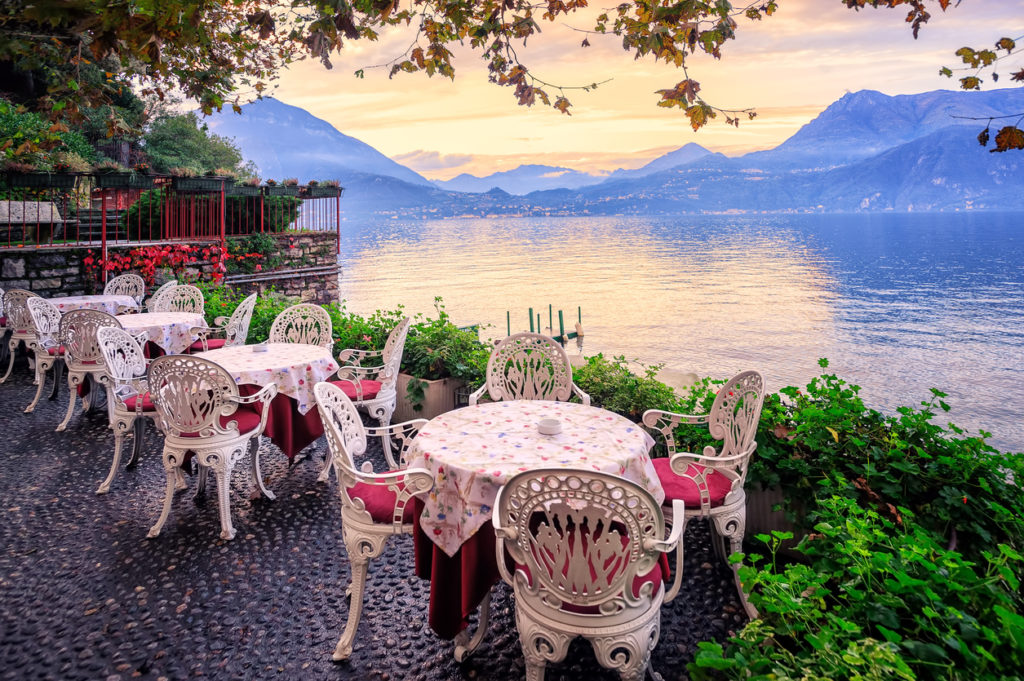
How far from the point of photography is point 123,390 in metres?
4.49

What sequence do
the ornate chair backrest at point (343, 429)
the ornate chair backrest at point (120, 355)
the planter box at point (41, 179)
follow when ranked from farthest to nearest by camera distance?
the planter box at point (41, 179)
the ornate chair backrest at point (120, 355)
the ornate chair backrest at point (343, 429)

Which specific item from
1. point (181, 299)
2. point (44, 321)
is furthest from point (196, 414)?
point (181, 299)

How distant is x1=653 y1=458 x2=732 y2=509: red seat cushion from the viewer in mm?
2879

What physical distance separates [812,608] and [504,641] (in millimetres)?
1493

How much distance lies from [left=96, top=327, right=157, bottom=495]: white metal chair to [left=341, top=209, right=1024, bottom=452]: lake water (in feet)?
17.4

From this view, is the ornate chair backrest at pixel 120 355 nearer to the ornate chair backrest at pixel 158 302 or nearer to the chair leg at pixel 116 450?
the chair leg at pixel 116 450

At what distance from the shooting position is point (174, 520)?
3.88 m

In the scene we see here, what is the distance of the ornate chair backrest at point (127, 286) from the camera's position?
29.7 ft

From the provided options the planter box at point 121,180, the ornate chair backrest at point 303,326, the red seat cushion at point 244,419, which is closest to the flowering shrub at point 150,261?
the planter box at point 121,180

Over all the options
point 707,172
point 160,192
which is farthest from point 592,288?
point 707,172

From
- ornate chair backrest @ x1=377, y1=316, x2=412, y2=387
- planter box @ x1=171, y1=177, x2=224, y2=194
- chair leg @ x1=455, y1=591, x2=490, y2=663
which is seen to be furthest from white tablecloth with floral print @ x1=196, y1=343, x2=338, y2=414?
planter box @ x1=171, y1=177, x2=224, y2=194

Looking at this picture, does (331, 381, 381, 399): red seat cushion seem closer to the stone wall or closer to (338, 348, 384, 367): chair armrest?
(338, 348, 384, 367): chair armrest

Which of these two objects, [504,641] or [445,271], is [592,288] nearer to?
[445,271]

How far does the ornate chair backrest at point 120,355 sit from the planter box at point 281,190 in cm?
1041
